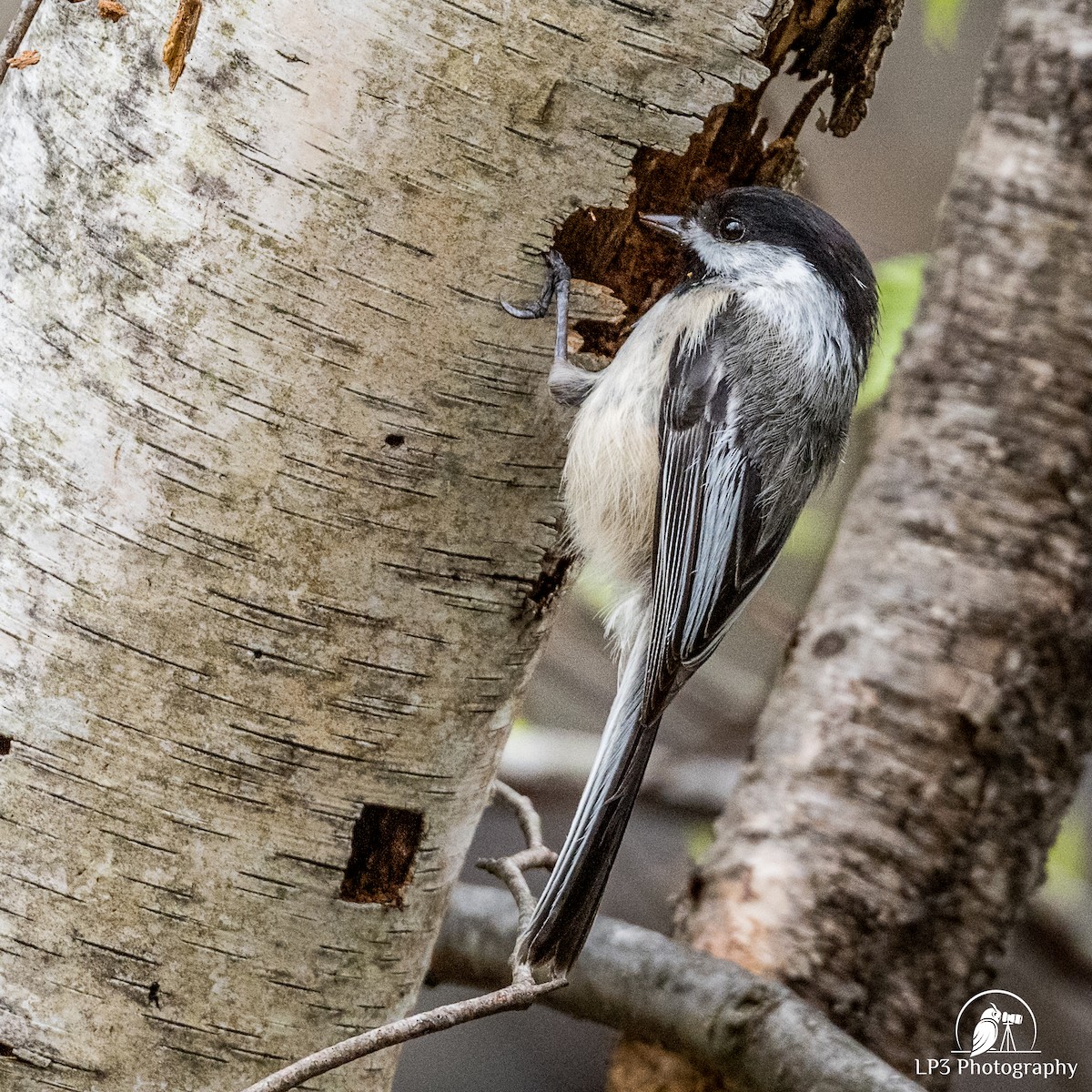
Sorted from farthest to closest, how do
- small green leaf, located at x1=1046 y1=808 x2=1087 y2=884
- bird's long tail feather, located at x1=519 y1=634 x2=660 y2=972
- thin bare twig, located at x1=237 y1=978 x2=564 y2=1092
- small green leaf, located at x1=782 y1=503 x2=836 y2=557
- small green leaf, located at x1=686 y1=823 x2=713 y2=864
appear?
small green leaf, located at x1=782 y1=503 x2=836 y2=557 < small green leaf, located at x1=1046 y1=808 x2=1087 y2=884 < small green leaf, located at x1=686 y1=823 x2=713 y2=864 < bird's long tail feather, located at x1=519 y1=634 x2=660 y2=972 < thin bare twig, located at x1=237 y1=978 x2=564 y2=1092

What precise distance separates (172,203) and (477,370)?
1.01ft

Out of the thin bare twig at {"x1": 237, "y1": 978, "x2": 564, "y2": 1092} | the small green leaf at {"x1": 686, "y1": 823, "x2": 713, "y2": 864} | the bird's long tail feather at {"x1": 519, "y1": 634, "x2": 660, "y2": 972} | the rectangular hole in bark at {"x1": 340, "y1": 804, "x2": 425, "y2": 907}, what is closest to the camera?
the thin bare twig at {"x1": 237, "y1": 978, "x2": 564, "y2": 1092}

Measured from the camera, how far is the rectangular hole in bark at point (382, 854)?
1.23 meters

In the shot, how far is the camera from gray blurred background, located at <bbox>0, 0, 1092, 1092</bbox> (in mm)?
2979

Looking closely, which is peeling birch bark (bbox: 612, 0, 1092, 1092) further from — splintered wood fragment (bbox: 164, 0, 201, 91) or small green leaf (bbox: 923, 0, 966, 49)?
splintered wood fragment (bbox: 164, 0, 201, 91)

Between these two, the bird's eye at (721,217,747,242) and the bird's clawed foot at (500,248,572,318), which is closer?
the bird's clawed foot at (500,248,572,318)

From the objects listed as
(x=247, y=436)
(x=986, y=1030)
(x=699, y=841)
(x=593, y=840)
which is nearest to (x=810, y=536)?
(x=699, y=841)

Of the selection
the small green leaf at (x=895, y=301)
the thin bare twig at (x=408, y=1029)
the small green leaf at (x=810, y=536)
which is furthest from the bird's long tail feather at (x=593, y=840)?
the small green leaf at (x=810, y=536)

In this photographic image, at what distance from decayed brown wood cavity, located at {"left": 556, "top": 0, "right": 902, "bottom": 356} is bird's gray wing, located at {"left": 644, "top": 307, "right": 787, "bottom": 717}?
0.19 metres

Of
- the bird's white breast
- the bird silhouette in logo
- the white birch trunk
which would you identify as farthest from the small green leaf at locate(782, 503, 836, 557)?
the white birch trunk

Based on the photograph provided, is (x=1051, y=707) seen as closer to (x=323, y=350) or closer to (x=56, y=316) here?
(x=323, y=350)

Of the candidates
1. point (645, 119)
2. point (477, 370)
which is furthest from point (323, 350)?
point (645, 119)

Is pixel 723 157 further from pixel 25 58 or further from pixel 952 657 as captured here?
pixel 952 657

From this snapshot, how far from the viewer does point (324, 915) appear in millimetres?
1214
